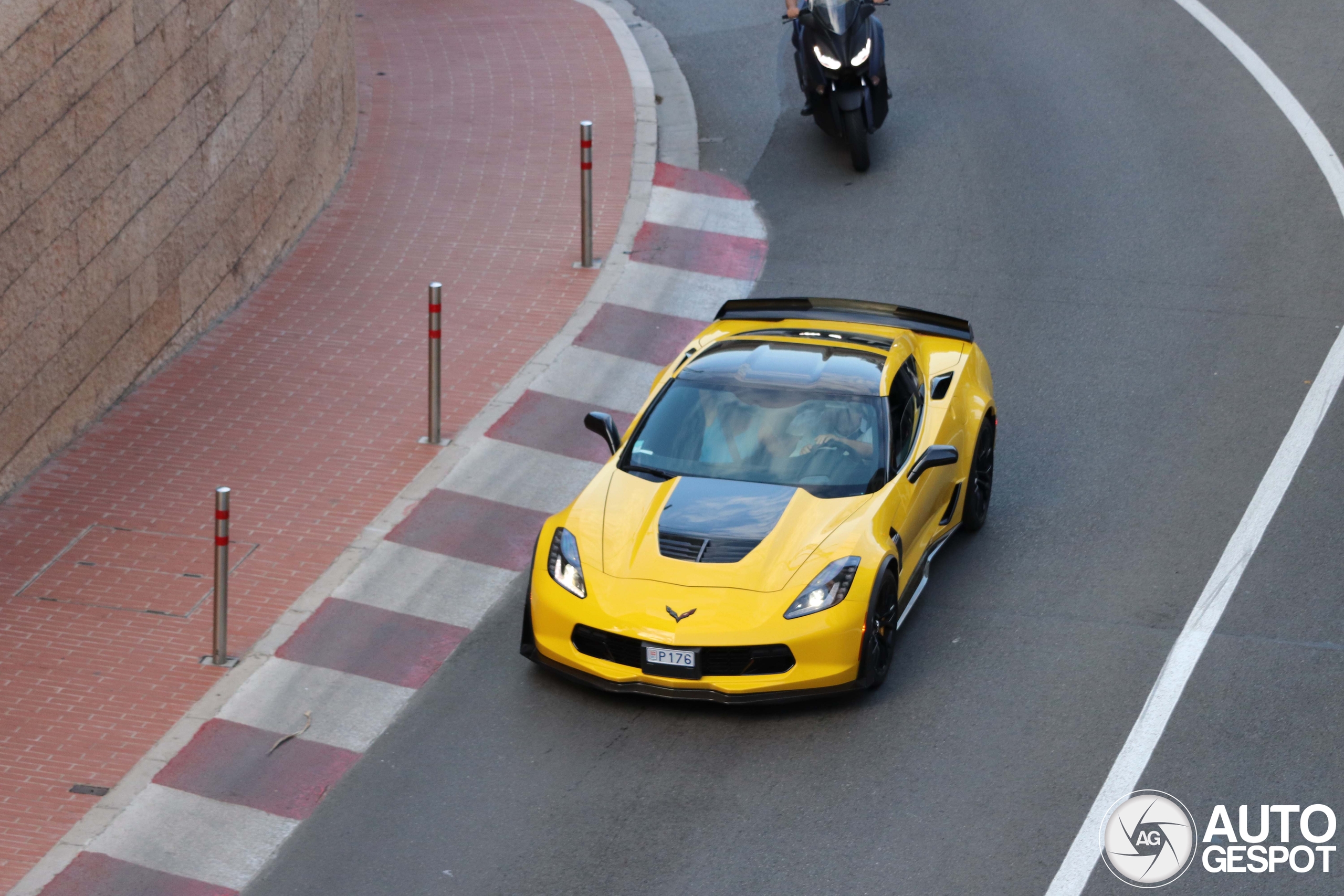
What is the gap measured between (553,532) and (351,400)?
148 inches

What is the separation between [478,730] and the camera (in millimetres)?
8461

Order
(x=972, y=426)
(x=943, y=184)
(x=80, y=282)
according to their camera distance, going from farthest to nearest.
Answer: (x=943, y=184) → (x=80, y=282) → (x=972, y=426)

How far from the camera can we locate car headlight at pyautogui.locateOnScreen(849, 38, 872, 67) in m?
15.6

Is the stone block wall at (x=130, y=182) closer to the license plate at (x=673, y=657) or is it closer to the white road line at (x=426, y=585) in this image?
the white road line at (x=426, y=585)

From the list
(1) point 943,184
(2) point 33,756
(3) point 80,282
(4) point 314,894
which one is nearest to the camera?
(4) point 314,894

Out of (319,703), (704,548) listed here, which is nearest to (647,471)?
(704,548)

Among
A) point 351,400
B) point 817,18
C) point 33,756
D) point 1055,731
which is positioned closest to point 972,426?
point 1055,731

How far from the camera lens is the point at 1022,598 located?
31.2 feet

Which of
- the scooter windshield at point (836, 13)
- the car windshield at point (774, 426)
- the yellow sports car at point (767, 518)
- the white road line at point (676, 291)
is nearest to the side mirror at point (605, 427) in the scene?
the yellow sports car at point (767, 518)

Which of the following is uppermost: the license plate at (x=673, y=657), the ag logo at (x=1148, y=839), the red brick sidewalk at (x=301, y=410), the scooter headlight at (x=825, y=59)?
the scooter headlight at (x=825, y=59)

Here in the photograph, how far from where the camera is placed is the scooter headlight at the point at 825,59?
15516mm

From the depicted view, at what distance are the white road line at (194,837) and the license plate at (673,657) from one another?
1952mm

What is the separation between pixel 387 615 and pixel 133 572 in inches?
67.8

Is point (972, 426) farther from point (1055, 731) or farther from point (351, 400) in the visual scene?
point (351, 400)
